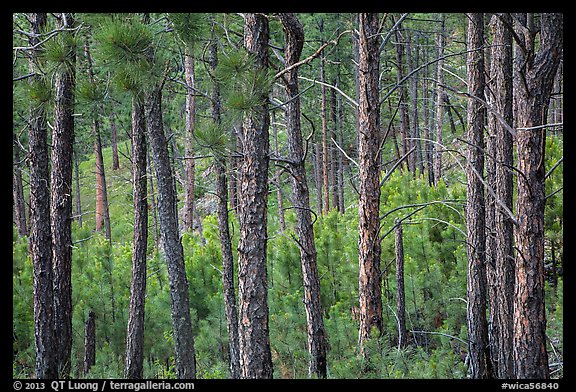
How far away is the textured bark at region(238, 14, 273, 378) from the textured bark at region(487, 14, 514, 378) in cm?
264

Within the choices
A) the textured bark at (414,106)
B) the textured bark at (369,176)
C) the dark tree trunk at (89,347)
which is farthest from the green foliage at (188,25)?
the textured bark at (414,106)

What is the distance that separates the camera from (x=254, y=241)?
5.15m

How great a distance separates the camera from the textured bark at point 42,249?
721 centimetres

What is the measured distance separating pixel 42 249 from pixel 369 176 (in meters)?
4.18

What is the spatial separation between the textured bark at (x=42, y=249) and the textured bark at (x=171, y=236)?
1.34 m

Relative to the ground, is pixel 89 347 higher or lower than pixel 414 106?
lower

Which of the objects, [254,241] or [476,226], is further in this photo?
[476,226]

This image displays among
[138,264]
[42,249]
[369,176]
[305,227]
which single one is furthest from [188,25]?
[138,264]

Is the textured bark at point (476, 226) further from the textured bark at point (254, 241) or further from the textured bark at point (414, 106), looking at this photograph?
the textured bark at point (414, 106)

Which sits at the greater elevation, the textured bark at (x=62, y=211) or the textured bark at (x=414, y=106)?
the textured bark at (x=414, y=106)

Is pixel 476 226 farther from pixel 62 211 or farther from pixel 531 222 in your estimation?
pixel 62 211
